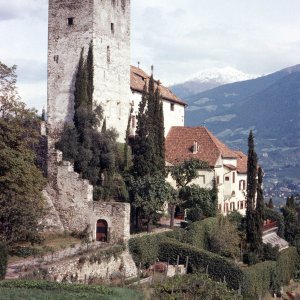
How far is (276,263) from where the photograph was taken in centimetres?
5203

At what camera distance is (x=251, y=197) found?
→ 54.5 m

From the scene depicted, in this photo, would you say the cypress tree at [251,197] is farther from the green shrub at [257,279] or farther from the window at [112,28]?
the window at [112,28]

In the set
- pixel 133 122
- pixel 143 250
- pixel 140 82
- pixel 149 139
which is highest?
pixel 140 82

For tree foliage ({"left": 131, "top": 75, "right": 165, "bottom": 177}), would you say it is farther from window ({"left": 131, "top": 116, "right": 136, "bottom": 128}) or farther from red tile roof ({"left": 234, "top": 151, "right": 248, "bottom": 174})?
red tile roof ({"left": 234, "top": 151, "right": 248, "bottom": 174})

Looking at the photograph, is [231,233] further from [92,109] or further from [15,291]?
[15,291]

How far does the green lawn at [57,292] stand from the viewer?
27.3m

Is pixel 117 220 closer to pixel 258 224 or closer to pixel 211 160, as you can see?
pixel 258 224

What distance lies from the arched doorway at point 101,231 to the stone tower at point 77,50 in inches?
469

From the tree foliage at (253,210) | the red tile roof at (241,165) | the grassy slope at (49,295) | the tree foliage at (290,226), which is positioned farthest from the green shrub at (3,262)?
the tree foliage at (290,226)

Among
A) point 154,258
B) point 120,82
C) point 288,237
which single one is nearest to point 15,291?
point 154,258

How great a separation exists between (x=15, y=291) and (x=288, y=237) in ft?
147

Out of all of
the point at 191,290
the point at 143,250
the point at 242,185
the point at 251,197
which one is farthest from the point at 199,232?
the point at 191,290

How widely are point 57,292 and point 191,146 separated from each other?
3651cm

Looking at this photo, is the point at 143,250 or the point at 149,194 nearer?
the point at 143,250
